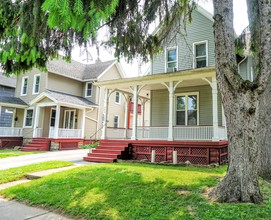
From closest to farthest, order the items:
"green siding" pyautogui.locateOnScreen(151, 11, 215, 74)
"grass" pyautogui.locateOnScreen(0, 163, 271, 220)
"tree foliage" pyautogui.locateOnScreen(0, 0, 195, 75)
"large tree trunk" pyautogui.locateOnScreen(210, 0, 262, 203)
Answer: "tree foliage" pyautogui.locateOnScreen(0, 0, 195, 75) → "grass" pyautogui.locateOnScreen(0, 163, 271, 220) → "large tree trunk" pyautogui.locateOnScreen(210, 0, 262, 203) → "green siding" pyautogui.locateOnScreen(151, 11, 215, 74)

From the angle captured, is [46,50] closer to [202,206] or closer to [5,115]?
[202,206]

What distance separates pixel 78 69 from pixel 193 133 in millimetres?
15467

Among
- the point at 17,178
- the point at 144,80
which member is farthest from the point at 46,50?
the point at 144,80

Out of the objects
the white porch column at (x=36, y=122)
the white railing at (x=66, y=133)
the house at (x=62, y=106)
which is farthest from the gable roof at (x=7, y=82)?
the white railing at (x=66, y=133)

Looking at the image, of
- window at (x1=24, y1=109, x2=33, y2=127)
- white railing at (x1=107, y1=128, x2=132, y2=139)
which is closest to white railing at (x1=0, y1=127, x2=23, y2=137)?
window at (x1=24, y1=109, x2=33, y2=127)

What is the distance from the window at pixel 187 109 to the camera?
40.1ft

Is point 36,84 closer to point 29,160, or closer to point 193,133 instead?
point 29,160

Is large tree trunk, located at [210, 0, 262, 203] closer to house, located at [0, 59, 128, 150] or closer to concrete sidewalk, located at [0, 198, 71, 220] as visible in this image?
concrete sidewalk, located at [0, 198, 71, 220]

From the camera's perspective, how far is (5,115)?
1984 cm

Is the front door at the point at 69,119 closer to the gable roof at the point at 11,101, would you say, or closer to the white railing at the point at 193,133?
the gable roof at the point at 11,101

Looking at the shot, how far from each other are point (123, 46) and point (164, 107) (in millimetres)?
6890

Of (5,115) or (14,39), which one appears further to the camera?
(5,115)

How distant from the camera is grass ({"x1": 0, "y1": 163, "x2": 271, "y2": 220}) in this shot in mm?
3520

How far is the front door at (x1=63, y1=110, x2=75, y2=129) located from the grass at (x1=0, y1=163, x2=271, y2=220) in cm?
1336
